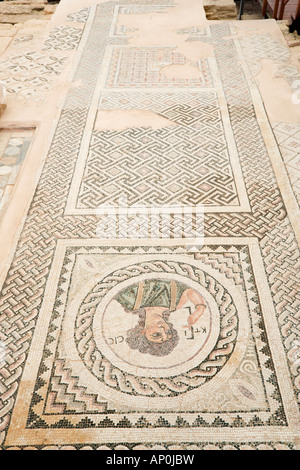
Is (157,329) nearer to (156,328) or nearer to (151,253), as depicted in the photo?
(156,328)

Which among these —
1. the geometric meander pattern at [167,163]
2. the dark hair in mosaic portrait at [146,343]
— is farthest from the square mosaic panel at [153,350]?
the geometric meander pattern at [167,163]

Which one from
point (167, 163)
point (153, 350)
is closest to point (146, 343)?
point (153, 350)

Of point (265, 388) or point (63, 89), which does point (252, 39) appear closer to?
point (63, 89)

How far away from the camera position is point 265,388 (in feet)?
5.70

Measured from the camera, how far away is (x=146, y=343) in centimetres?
190

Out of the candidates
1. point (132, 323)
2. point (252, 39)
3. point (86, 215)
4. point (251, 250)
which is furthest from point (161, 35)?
point (132, 323)

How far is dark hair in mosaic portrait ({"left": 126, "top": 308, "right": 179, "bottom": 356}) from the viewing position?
1872 millimetres

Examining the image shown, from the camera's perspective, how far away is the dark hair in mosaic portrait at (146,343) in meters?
1.87

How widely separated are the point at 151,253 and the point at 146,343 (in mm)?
558

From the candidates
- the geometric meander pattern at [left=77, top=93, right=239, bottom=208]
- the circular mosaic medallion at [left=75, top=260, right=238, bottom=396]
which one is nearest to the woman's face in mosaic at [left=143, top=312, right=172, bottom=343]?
the circular mosaic medallion at [left=75, top=260, right=238, bottom=396]

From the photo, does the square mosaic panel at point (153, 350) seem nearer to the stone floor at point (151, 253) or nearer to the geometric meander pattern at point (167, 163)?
the stone floor at point (151, 253)
